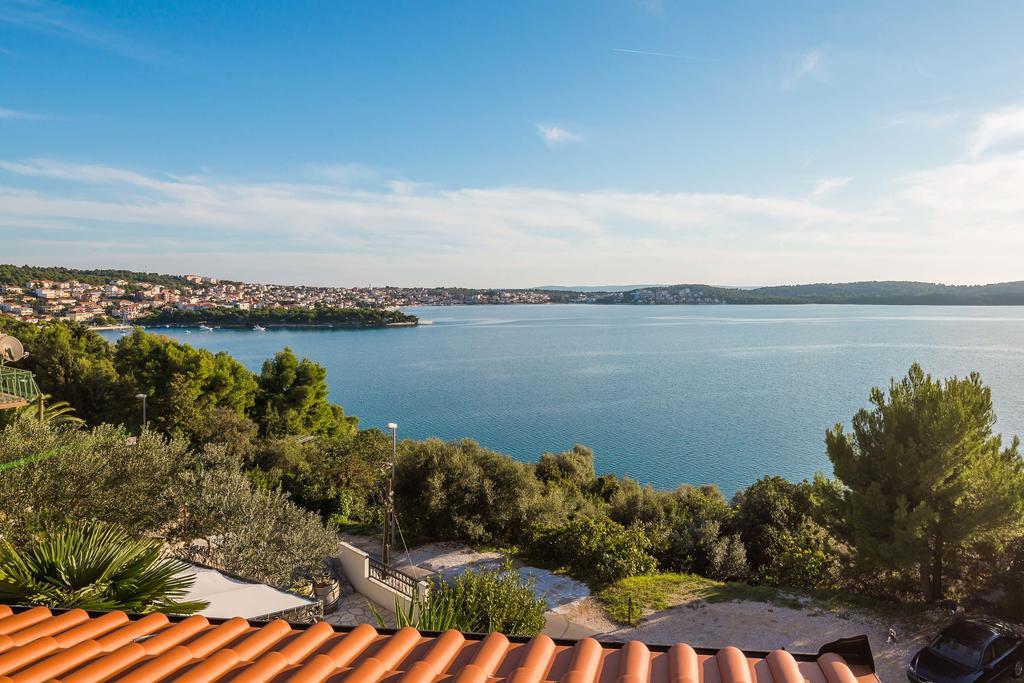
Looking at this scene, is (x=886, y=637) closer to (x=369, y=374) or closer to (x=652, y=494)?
(x=652, y=494)

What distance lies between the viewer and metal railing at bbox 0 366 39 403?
890 cm

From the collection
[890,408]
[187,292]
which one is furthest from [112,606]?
[187,292]

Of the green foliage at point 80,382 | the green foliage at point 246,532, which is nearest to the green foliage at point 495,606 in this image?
the green foliage at point 246,532

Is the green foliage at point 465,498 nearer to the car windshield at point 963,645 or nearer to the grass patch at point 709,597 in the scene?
the grass patch at point 709,597

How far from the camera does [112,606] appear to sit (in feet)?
14.7

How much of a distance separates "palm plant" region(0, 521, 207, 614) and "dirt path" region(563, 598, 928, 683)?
6871 mm

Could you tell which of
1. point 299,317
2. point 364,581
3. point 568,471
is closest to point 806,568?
point 568,471

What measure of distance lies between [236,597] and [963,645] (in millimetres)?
9471

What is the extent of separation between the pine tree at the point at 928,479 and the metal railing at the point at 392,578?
26.6 ft

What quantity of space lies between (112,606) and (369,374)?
5985 cm

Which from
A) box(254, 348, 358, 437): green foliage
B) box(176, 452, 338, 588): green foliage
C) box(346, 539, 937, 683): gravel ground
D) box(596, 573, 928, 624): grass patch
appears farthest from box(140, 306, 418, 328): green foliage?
box(346, 539, 937, 683): gravel ground

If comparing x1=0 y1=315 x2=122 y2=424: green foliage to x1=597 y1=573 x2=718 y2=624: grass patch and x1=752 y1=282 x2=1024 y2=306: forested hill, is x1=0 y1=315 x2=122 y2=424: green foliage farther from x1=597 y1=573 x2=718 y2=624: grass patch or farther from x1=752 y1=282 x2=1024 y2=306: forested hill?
x1=752 y1=282 x2=1024 y2=306: forested hill

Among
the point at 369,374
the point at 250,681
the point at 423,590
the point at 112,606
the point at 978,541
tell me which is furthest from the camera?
the point at 369,374

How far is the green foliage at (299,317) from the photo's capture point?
114 m
